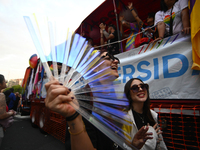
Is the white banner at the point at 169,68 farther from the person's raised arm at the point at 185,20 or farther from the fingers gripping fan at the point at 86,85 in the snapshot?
the fingers gripping fan at the point at 86,85

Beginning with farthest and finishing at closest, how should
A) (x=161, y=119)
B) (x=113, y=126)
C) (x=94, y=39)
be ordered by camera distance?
(x=94, y=39)
(x=161, y=119)
(x=113, y=126)

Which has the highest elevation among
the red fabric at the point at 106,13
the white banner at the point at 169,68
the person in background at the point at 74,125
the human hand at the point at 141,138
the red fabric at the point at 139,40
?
the red fabric at the point at 106,13

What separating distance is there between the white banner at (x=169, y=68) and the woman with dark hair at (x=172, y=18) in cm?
19

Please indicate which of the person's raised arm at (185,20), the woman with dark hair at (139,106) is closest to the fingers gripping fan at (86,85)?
the woman with dark hair at (139,106)

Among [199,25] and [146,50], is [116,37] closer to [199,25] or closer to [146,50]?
[146,50]

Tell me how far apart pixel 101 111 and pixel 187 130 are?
6.05 feet

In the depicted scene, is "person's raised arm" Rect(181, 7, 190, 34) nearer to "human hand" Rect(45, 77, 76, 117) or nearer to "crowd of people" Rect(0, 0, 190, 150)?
"crowd of people" Rect(0, 0, 190, 150)

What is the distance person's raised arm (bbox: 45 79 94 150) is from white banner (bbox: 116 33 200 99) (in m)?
1.74

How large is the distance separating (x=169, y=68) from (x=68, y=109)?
1956mm

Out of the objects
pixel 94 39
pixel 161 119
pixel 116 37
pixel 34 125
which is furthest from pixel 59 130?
pixel 94 39

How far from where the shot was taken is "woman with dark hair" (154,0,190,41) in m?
1.89

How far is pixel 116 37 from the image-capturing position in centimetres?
338

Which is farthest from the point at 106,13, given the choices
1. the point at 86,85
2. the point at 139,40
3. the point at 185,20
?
the point at 86,85

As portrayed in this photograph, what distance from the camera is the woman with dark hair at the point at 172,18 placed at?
6.21ft
